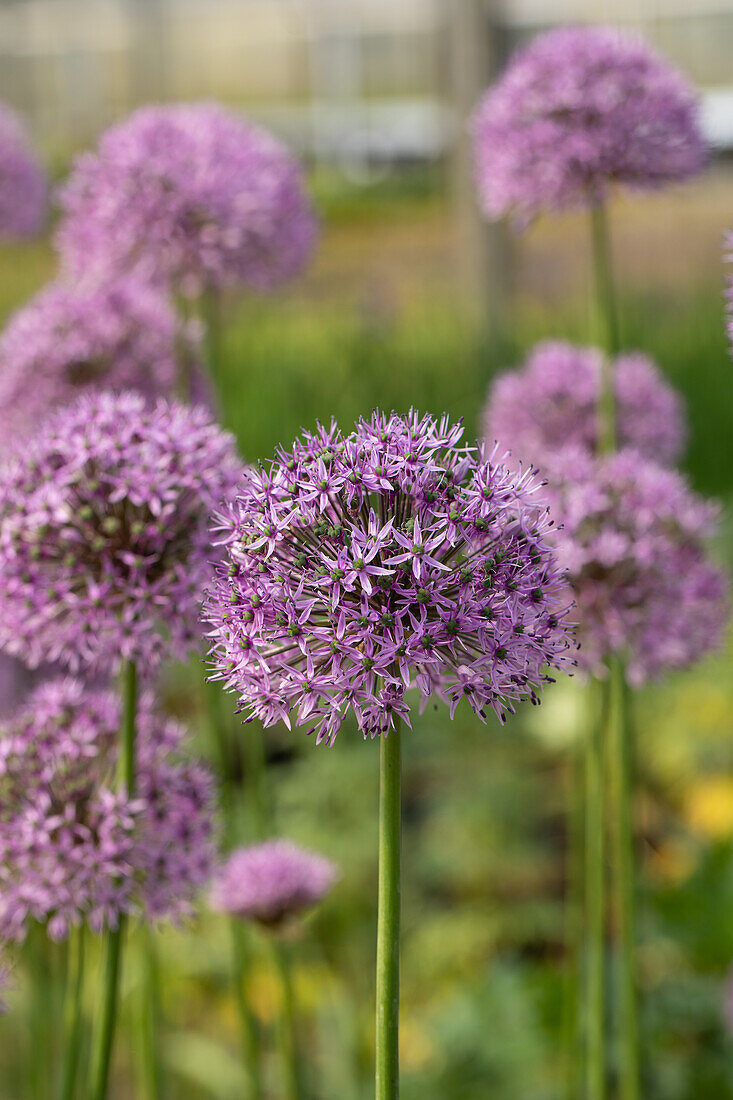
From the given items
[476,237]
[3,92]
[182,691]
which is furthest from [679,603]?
[3,92]

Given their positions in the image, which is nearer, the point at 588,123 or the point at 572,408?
the point at 588,123

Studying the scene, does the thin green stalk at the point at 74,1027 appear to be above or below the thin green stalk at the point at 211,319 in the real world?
below

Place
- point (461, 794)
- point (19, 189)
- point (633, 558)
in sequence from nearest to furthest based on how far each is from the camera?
point (633, 558), point (19, 189), point (461, 794)

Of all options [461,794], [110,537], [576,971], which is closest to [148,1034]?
[576,971]

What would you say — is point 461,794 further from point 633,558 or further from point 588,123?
point 588,123

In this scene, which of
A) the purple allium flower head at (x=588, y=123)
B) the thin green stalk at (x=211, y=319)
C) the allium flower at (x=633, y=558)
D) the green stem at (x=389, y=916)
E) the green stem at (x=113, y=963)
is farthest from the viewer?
the thin green stalk at (x=211, y=319)

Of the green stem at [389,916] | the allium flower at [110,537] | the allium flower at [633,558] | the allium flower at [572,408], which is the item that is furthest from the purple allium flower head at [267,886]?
the green stem at [389,916]

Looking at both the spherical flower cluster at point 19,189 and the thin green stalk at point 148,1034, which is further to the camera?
the spherical flower cluster at point 19,189

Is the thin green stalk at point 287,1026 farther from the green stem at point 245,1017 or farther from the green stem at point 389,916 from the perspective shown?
the green stem at point 389,916
